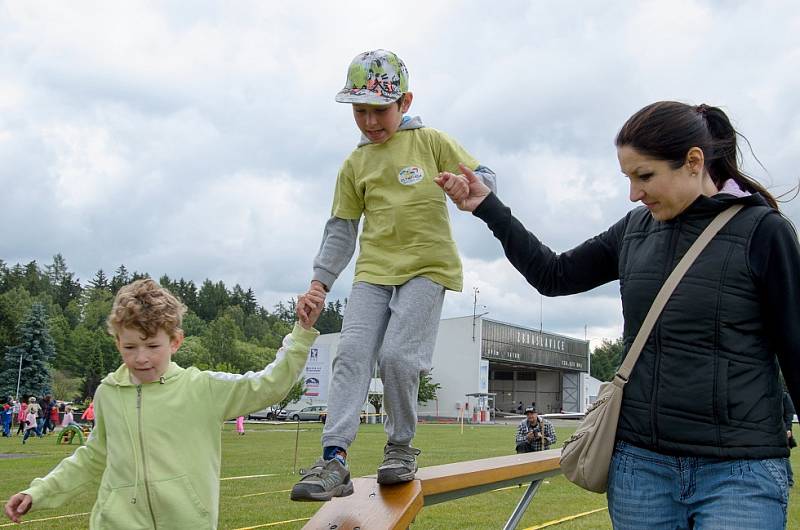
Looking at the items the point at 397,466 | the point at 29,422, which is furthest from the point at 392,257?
the point at 29,422

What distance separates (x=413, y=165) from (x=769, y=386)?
1.94 meters

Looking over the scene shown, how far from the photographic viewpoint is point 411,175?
378 centimetres

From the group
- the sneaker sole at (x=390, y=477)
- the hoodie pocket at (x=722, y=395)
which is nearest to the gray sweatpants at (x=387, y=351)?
the sneaker sole at (x=390, y=477)

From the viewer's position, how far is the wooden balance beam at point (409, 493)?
319cm

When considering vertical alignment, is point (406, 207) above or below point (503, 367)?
below

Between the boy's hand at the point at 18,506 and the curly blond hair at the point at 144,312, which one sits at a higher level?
the curly blond hair at the point at 144,312

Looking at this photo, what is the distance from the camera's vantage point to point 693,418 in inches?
93.7

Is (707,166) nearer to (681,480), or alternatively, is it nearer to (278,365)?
(681,480)

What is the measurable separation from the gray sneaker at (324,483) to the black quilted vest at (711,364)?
4.21 ft

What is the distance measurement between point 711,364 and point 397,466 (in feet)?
5.81

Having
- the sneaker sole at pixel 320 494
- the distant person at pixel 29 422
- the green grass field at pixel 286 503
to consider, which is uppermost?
the sneaker sole at pixel 320 494

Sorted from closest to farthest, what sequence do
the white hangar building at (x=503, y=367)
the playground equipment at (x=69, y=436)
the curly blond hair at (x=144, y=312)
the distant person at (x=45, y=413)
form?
the curly blond hair at (x=144, y=312), the playground equipment at (x=69, y=436), the distant person at (x=45, y=413), the white hangar building at (x=503, y=367)

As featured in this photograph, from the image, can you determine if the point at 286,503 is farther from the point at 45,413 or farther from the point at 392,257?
the point at 45,413

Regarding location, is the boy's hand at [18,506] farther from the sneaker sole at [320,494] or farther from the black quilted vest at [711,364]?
the black quilted vest at [711,364]
